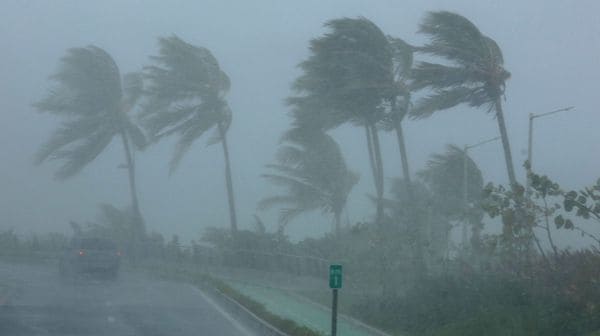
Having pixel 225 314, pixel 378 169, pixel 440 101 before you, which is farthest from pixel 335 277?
pixel 378 169

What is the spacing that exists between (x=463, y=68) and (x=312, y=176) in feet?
47.4

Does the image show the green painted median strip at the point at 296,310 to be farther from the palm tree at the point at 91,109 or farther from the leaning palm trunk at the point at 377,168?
the palm tree at the point at 91,109

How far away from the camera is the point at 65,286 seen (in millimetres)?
29969

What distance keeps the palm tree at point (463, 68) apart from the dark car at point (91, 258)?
45.5ft

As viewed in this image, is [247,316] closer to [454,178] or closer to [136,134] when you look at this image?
[454,178]

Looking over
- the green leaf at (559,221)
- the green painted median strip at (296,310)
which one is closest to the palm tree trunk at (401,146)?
the green painted median strip at (296,310)

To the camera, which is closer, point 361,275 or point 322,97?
point 361,275

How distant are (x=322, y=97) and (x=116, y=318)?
49.0 ft

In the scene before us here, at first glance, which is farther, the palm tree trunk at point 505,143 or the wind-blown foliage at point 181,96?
the wind-blown foliage at point 181,96

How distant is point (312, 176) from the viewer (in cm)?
4091

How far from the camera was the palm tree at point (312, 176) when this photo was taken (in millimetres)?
40656

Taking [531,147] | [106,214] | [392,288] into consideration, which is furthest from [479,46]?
[106,214]

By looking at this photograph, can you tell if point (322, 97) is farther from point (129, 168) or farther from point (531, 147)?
point (129, 168)

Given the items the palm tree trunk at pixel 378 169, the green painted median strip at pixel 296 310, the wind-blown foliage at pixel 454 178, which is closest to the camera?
the green painted median strip at pixel 296 310
